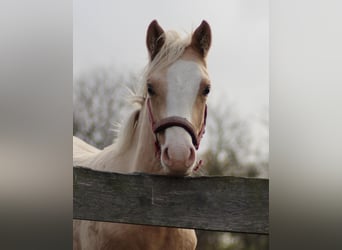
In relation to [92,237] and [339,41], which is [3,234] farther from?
[339,41]

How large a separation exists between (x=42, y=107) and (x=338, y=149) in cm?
138

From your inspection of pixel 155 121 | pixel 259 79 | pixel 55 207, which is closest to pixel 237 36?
pixel 259 79

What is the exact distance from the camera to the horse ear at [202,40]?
66.8 inches

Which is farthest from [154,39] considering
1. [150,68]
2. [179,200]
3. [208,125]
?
[208,125]

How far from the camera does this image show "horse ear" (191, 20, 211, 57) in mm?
1696

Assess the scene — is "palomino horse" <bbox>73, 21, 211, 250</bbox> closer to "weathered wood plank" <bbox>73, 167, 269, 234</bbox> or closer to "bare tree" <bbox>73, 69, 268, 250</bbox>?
"weathered wood plank" <bbox>73, 167, 269, 234</bbox>

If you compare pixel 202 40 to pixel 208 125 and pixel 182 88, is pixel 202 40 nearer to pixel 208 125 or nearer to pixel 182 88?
pixel 182 88

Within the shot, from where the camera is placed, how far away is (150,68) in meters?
1.67

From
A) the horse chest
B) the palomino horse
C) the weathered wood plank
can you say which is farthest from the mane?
the horse chest

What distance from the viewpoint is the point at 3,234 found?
7.27ft

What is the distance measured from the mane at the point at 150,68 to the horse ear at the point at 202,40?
0.08ft

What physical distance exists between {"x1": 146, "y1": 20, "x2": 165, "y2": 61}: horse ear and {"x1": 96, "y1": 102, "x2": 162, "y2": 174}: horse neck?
8.5 inches

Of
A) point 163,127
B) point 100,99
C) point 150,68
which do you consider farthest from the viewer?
point 100,99

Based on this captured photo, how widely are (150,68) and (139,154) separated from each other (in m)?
0.33
